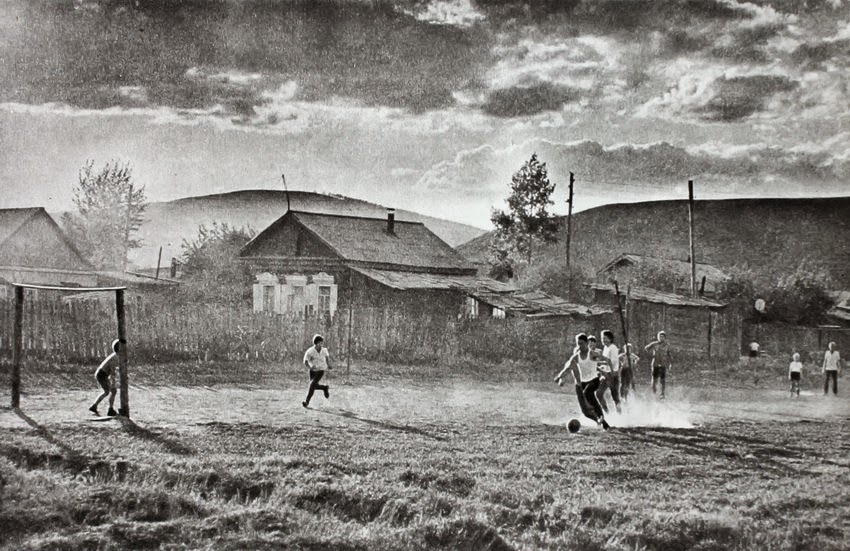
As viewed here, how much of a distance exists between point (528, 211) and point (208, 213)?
2.28m

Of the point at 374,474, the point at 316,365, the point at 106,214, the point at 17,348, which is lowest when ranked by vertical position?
the point at 374,474

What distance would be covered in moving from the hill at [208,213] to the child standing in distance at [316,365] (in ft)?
3.07

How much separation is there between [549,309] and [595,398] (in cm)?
75

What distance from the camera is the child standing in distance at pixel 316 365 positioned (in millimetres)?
5078

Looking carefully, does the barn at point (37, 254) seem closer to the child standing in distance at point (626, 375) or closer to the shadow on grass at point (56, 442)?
the shadow on grass at point (56, 442)

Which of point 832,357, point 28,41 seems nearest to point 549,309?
point 832,357

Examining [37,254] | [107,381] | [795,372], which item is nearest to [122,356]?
[107,381]

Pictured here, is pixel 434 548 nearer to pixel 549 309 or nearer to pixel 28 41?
pixel 549 309

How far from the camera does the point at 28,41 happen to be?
499 centimetres

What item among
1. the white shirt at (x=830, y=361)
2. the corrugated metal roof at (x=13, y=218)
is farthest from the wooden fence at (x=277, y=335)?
the white shirt at (x=830, y=361)

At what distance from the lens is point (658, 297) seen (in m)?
5.60

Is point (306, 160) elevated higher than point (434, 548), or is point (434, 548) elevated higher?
point (306, 160)

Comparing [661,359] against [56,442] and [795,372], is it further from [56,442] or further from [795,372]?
[56,442]

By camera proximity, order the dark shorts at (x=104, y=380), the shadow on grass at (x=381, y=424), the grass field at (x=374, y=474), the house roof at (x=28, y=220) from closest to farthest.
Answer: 1. the grass field at (x=374, y=474)
2. the dark shorts at (x=104, y=380)
3. the house roof at (x=28, y=220)
4. the shadow on grass at (x=381, y=424)
